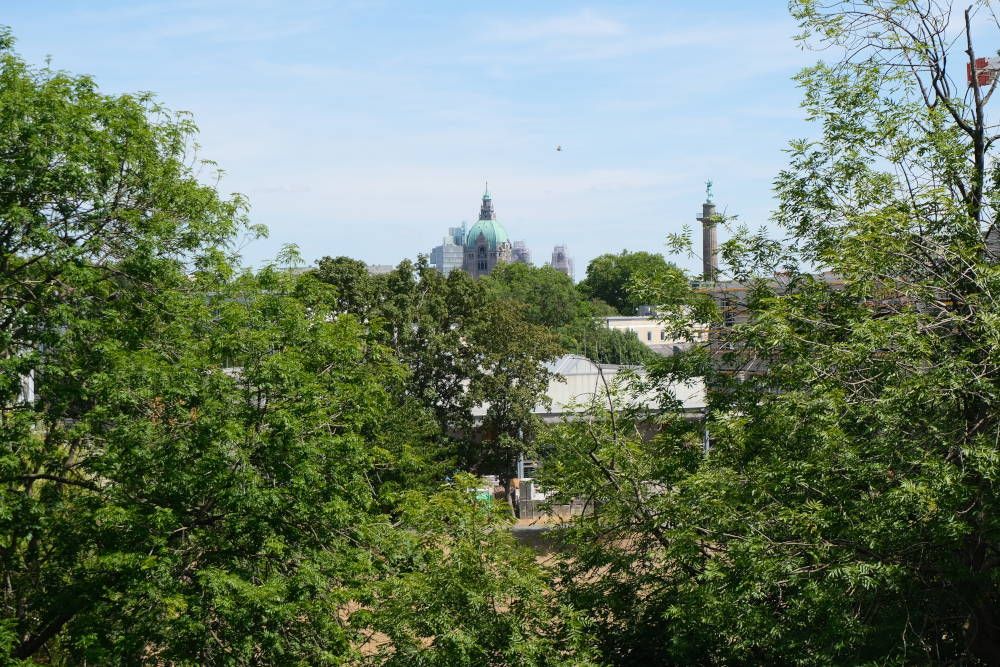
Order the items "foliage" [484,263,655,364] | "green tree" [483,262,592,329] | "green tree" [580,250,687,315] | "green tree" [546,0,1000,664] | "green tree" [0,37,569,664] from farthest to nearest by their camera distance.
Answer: "green tree" [580,250,687,315] → "green tree" [483,262,592,329] → "foliage" [484,263,655,364] → "green tree" [0,37,569,664] → "green tree" [546,0,1000,664]

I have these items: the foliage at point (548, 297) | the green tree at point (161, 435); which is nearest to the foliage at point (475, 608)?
the green tree at point (161, 435)

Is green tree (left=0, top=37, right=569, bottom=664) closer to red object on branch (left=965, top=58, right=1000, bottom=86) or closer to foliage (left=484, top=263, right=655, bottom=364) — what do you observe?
red object on branch (left=965, top=58, right=1000, bottom=86)

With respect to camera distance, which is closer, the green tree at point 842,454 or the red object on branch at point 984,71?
the green tree at point 842,454

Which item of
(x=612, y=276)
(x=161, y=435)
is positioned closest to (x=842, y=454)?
(x=161, y=435)

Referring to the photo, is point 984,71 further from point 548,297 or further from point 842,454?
point 548,297

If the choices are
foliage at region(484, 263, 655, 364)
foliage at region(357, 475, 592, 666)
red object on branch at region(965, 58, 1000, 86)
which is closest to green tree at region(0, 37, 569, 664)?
foliage at region(357, 475, 592, 666)

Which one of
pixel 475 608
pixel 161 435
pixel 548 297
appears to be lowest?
pixel 475 608

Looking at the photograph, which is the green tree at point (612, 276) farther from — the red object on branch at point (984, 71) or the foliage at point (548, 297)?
the red object on branch at point (984, 71)

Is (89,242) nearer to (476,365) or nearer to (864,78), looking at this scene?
(864,78)

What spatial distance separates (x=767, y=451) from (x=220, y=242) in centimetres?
895

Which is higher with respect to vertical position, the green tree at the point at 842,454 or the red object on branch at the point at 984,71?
the red object on branch at the point at 984,71

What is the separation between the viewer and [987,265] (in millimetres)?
11438

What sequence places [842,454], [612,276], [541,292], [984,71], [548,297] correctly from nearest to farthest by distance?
[842,454], [984,71], [548,297], [541,292], [612,276]

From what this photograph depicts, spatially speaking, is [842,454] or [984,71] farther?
[984,71]
